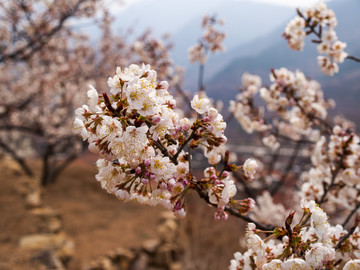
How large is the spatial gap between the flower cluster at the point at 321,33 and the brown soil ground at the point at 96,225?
3.95m

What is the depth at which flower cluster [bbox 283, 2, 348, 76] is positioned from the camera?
2041 millimetres

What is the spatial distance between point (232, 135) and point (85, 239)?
1454cm

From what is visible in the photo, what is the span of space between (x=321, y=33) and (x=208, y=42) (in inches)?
84.3

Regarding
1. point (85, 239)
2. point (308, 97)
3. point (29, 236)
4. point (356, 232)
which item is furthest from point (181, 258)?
point (356, 232)

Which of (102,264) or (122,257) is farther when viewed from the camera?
(122,257)

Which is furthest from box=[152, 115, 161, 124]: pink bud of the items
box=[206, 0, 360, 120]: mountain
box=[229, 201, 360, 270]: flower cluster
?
box=[206, 0, 360, 120]: mountain

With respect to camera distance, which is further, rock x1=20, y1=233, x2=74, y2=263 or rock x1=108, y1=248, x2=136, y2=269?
rock x1=108, y1=248, x2=136, y2=269

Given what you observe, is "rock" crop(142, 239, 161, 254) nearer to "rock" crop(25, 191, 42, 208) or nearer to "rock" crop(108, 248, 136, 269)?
"rock" crop(108, 248, 136, 269)

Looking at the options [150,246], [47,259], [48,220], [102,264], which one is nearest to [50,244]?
[47,259]

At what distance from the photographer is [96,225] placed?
5.28 meters

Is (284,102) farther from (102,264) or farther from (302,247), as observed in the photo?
(102,264)

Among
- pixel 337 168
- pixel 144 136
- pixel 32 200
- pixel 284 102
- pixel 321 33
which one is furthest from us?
pixel 32 200

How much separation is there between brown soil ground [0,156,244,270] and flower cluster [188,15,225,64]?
11.4 feet

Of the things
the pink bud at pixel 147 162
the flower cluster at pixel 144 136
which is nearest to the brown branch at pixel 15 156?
the flower cluster at pixel 144 136
